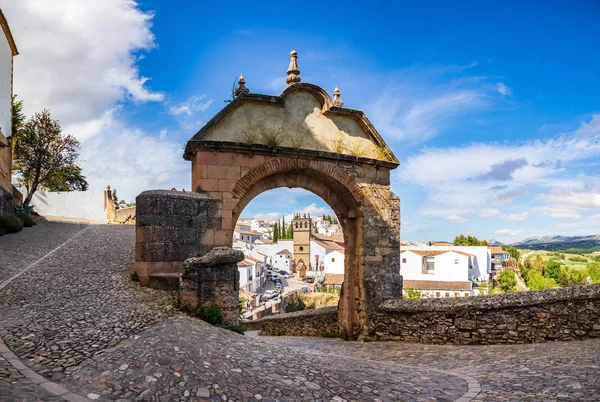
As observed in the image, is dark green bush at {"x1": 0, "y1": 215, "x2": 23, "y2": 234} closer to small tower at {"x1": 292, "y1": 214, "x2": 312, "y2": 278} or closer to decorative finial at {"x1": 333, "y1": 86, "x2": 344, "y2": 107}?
decorative finial at {"x1": 333, "y1": 86, "x2": 344, "y2": 107}

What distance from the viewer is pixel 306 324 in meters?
12.3

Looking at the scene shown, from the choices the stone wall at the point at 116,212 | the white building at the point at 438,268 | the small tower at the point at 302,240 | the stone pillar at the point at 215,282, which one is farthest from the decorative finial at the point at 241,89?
the small tower at the point at 302,240

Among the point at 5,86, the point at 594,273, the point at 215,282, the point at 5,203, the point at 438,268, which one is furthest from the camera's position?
the point at 594,273

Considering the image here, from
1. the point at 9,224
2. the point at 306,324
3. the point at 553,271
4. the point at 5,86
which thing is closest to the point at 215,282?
the point at 306,324

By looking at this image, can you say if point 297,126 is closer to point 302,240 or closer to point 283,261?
point 302,240

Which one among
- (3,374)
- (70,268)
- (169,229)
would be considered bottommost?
(3,374)

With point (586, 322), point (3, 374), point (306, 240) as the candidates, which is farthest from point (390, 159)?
point (306, 240)

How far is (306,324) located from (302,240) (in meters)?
63.4

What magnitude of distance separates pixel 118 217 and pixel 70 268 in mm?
23800

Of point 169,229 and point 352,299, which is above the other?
point 169,229

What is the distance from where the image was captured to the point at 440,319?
8438 mm

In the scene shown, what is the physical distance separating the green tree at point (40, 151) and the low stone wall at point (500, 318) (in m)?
24.1

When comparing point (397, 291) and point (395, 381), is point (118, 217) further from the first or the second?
point (395, 381)

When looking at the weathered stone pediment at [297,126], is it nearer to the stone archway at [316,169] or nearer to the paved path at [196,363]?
the stone archway at [316,169]
